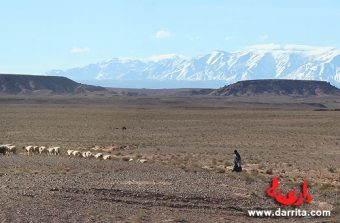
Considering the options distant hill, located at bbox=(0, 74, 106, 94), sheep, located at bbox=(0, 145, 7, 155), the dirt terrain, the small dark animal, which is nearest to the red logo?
the dirt terrain

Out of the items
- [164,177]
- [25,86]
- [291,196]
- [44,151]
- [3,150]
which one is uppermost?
[291,196]

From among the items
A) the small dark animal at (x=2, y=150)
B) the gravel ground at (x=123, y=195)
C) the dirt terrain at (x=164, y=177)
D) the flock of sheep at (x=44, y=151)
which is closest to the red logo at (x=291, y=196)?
the dirt terrain at (x=164, y=177)

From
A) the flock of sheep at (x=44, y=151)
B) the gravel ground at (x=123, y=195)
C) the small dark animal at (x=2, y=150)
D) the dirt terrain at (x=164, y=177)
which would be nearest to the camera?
the gravel ground at (x=123, y=195)

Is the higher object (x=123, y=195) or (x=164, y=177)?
(x=123, y=195)

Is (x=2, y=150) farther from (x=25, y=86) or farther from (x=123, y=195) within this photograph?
(x=25, y=86)

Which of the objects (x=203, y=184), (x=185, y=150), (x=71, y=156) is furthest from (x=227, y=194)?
(x=185, y=150)

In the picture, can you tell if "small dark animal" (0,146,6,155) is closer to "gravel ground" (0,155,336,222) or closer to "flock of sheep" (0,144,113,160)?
"flock of sheep" (0,144,113,160)

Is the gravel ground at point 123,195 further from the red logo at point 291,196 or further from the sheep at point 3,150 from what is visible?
the sheep at point 3,150

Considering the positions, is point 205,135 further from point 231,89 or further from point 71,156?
point 231,89

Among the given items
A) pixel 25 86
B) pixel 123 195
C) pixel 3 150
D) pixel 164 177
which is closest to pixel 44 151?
pixel 3 150

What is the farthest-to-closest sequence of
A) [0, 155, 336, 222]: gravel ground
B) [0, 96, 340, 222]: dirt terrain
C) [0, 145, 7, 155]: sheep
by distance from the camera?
[0, 145, 7, 155]: sheep → [0, 96, 340, 222]: dirt terrain → [0, 155, 336, 222]: gravel ground

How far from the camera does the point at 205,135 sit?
54656 mm

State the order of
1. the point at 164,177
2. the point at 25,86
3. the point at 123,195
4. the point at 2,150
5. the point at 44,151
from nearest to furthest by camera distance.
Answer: the point at 123,195 < the point at 164,177 < the point at 2,150 < the point at 44,151 < the point at 25,86

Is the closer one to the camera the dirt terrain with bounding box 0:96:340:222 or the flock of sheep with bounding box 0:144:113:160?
the dirt terrain with bounding box 0:96:340:222
